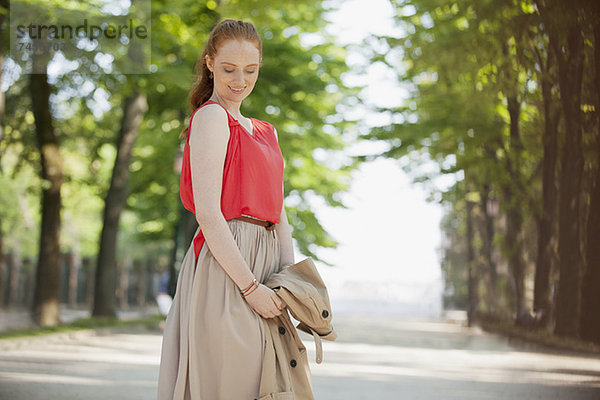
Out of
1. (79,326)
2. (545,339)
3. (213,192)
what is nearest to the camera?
(213,192)

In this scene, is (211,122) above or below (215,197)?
above

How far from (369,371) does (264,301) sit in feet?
19.0

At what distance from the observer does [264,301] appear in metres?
2.59

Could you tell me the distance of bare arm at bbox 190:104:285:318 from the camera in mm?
2527

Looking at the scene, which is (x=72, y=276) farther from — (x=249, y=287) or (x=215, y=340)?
(x=249, y=287)

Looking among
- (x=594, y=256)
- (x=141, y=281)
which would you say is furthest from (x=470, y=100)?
(x=141, y=281)

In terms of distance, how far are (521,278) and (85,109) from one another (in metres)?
11.1

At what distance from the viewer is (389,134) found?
11125 millimetres

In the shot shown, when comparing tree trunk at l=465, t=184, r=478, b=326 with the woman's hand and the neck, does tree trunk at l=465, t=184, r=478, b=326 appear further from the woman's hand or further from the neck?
the woman's hand

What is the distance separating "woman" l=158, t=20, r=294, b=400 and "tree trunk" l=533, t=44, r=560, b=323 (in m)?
3.48

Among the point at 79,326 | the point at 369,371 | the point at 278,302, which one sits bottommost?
the point at 79,326

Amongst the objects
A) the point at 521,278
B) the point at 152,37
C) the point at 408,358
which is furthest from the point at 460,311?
the point at 152,37

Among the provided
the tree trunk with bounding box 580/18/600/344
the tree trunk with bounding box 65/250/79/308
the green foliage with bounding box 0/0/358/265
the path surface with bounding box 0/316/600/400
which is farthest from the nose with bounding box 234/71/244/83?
the tree trunk with bounding box 65/250/79/308

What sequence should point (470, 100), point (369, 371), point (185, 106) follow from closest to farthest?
point (470, 100), point (369, 371), point (185, 106)
